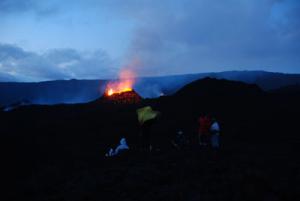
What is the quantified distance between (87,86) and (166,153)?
63.1 m

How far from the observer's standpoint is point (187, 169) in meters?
11.0

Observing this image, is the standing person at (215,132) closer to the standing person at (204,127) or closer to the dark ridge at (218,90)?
the standing person at (204,127)

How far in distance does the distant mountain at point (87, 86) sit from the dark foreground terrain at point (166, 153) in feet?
100

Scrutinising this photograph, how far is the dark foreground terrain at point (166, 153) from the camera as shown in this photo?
8922mm

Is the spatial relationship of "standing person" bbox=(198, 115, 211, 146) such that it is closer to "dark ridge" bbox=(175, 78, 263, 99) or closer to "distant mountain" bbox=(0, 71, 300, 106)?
"dark ridge" bbox=(175, 78, 263, 99)

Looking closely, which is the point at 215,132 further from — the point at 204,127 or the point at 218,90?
the point at 218,90

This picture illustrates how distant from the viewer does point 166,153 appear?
14.1m

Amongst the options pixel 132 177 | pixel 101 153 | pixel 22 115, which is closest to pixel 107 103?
pixel 22 115

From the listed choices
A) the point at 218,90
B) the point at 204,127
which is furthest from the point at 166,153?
the point at 218,90

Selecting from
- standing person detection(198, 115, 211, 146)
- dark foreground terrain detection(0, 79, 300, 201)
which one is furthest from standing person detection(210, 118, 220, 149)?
standing person detection(198, 115, 211, 146)

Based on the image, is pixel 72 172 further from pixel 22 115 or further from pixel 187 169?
pixel 22 115

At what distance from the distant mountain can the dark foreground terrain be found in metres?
30.6

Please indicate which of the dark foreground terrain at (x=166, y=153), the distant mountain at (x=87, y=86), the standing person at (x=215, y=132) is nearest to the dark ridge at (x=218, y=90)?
the dark foreground terrain at (x=166, y=153)

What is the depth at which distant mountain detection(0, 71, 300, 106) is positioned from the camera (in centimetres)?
6297
